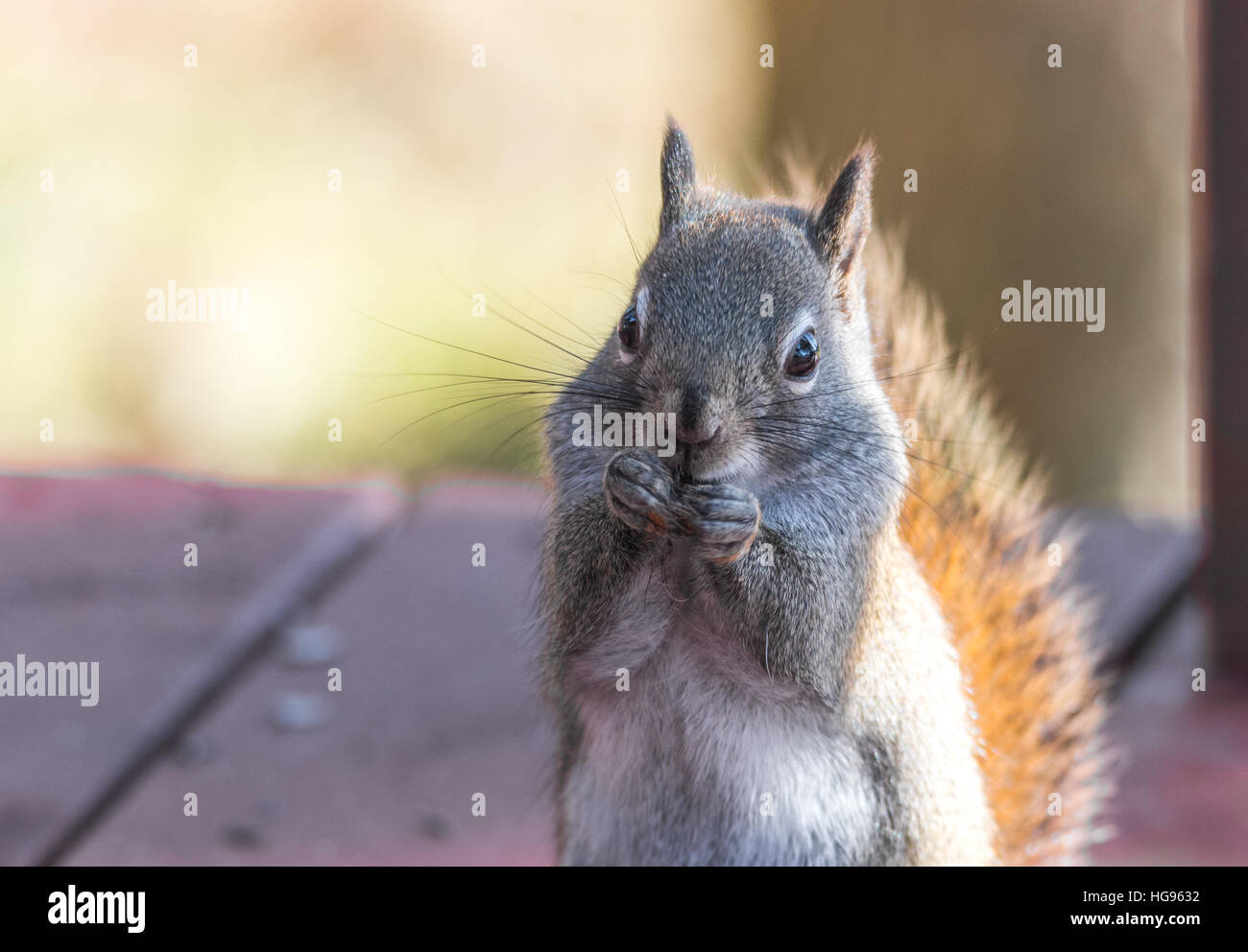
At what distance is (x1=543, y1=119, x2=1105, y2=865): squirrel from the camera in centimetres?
145

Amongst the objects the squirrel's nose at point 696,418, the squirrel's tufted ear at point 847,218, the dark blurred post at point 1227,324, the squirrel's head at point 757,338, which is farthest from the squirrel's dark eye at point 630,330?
the dark blurred post at point 1227,324

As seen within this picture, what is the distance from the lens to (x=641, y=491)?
1356 mm

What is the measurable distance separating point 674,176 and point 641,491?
488mm

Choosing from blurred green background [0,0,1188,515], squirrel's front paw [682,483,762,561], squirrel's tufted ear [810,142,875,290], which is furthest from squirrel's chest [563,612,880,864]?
blurred green background [0,0,1188,515]

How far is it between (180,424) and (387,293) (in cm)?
95

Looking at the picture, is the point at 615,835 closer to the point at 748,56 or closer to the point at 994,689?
the point at 994,689

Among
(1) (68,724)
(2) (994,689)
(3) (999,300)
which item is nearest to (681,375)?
(2) (994,689)

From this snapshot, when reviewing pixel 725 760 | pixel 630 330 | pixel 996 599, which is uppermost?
pixel 630 330

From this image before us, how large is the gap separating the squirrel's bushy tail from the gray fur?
28 centimetres

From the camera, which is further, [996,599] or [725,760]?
[996,599]

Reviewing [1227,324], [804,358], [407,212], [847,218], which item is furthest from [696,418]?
[407,212]

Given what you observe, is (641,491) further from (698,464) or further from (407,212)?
(407,212)

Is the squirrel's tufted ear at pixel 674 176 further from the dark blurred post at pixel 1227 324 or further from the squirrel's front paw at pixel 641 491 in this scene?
the dark blurred post at pixel 1227 324

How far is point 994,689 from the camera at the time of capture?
74.0 inches
